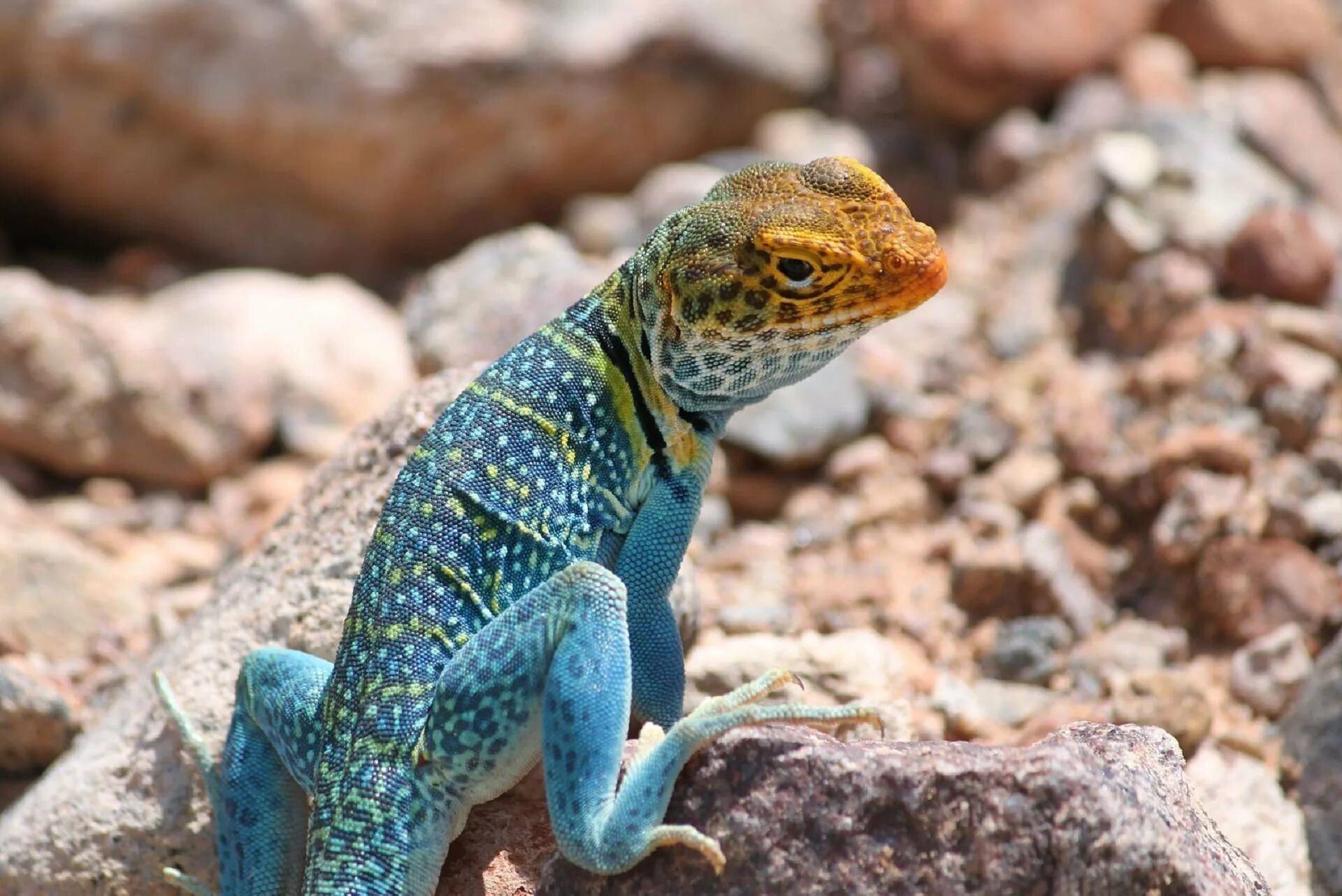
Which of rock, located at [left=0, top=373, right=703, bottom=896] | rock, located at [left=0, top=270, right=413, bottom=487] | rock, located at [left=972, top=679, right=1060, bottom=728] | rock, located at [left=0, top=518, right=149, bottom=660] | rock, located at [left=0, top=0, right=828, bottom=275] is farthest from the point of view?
rock, located at [left=0, top=0, right=828, bottom=275]

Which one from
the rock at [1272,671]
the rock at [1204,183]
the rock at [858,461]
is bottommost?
the rock at [858,461]

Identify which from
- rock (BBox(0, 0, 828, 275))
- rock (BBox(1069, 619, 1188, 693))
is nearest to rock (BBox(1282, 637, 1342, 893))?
rock (BBox(1069, 619, 1188, 693))

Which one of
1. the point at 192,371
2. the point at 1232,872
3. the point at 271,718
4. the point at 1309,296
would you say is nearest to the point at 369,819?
the point at 271,718

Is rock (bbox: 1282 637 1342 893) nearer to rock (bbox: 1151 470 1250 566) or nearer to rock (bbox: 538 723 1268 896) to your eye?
rock (bbox: 1151 470 1250 566)

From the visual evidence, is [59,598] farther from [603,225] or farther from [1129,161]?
[1129,161]

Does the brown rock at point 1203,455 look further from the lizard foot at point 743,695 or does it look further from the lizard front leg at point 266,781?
the lizard front leg at point 266,781

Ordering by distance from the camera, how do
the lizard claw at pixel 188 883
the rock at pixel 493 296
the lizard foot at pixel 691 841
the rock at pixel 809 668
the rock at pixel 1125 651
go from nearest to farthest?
the lizard foot at pixel 691 841 → the lizard claw at pixel 188 883 → the rock at pixel 809 668 → the rock at pixel 1125 651 → the rock at pixel 493 296


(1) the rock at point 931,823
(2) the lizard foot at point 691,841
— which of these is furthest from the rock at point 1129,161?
(2) the lizard foot at point 691,841
